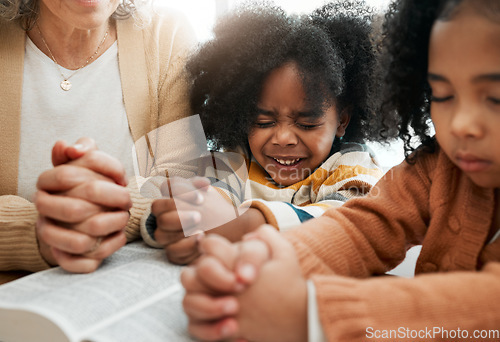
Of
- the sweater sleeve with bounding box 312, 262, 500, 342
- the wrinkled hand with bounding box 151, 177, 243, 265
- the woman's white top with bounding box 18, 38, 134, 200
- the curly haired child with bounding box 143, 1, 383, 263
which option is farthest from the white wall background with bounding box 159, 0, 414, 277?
the sweater sleeve with bounding box 312, 262, 500, 342

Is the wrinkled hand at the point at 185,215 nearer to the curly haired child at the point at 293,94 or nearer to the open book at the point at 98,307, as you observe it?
the open book at the point at 98,307

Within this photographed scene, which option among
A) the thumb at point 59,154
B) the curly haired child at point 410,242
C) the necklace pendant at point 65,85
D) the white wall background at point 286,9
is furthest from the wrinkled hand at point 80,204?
the white wall background at point 286,9

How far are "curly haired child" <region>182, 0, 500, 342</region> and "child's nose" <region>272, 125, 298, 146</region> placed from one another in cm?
25

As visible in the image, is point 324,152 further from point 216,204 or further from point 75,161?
point 75,161

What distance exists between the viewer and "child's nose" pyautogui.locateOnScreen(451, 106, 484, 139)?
0.49 metres

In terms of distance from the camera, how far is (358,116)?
101 cm

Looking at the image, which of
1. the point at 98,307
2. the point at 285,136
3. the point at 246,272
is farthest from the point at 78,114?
the point at 246,272

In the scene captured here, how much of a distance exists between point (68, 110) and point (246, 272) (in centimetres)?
63

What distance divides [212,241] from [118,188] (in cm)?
22

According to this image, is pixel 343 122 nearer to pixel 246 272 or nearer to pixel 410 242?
pixel 410 242

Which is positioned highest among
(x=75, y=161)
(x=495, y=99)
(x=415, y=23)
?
(x=415, y=23)

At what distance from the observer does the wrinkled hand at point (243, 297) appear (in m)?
0.41

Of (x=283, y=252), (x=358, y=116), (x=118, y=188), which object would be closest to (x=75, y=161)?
(x=118, y=188)

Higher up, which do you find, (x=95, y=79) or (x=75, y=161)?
Answer: (x=95, y=79)
